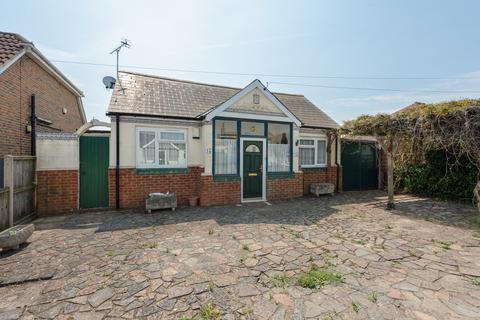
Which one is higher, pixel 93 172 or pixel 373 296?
pixel 93 172

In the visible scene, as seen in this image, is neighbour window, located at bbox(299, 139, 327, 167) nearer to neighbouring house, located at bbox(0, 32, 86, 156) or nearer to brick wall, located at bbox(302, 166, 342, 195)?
brick wall, located at bbox(302, 166, 342, 195)

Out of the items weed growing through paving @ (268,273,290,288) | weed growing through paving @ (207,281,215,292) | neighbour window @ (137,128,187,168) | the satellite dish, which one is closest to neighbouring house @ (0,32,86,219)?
neighbour window @ (137,128,187,168)

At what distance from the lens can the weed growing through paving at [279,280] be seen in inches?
133

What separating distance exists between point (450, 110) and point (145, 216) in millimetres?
10004

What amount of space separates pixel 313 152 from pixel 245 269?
8279 millimetres

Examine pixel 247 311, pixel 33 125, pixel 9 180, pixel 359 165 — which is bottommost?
pixel 247 311

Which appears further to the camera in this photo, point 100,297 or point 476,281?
point 476,281

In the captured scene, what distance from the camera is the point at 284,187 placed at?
961 cm

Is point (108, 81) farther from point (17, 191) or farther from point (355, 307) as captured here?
point (355, 307)

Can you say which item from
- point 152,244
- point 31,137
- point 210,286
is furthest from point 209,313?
point 31,137

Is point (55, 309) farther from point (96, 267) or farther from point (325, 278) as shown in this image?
point (325, 278)

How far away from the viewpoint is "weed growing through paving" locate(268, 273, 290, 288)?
3.37 m

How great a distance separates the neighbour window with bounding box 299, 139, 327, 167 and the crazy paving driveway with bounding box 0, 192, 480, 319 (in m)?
4.43

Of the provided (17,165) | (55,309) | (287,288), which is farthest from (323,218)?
(17,165)
